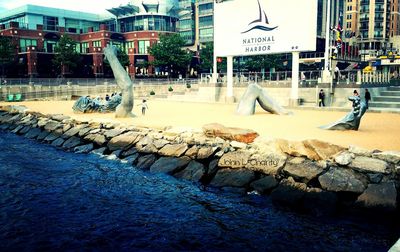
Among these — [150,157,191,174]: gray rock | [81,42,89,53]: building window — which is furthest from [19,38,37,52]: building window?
[150,157,191,174]: gray rock

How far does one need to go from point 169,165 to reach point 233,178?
2889 millimetres

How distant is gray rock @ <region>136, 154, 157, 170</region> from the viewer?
14.2m

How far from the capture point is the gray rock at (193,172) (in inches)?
500

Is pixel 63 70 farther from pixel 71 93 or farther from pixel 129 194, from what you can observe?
pixel 129 194

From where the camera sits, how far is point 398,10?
106500 millimetres

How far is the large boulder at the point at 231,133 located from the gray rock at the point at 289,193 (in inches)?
121

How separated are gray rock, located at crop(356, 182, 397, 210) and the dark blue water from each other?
871 millimetres

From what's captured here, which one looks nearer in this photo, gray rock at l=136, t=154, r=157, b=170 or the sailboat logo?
gray rock at l=136, t=154, r=157, b=170

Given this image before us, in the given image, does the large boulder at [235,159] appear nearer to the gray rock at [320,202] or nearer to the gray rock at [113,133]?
the gray rock at [320,202]

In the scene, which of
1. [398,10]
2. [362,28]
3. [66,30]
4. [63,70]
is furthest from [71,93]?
[398,10]

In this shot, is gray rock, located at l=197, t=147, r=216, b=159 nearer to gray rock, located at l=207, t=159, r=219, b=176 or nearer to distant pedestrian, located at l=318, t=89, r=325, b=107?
gray rock, located at l=207, t=159, r=219, b=176

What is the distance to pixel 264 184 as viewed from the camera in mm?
11328

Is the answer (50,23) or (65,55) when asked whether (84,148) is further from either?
(50,23)

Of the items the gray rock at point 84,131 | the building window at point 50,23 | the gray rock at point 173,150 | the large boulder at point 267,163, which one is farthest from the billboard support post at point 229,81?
the building window at point 50,23
